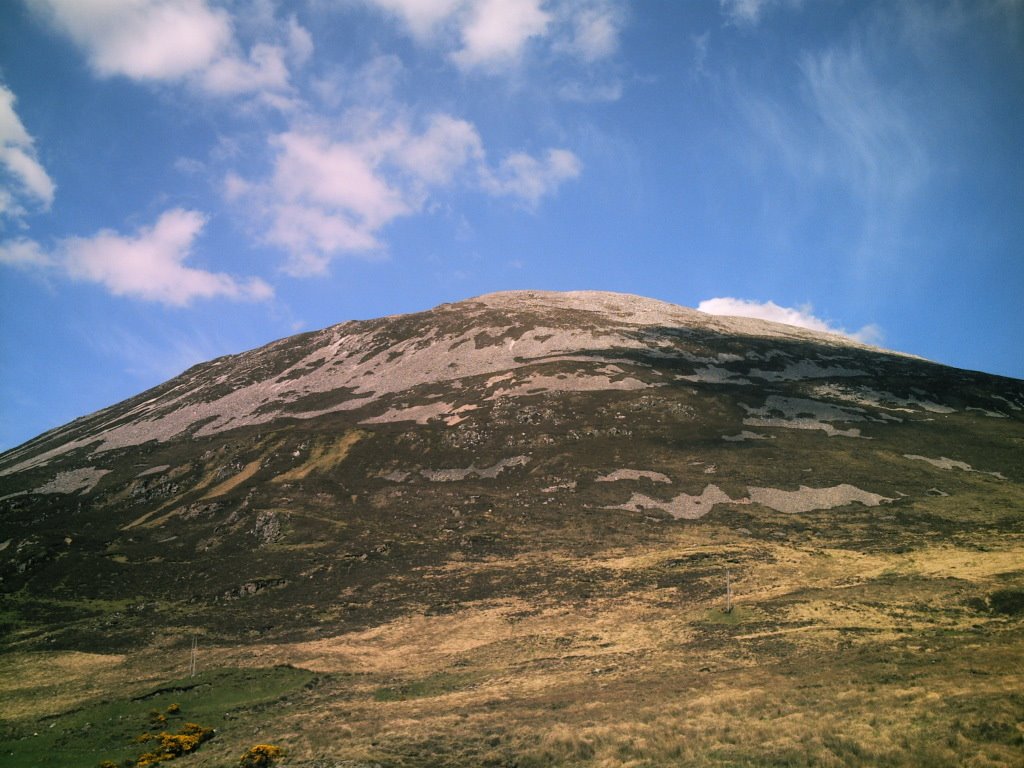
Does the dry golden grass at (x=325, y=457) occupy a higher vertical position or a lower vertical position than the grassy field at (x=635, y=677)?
higher

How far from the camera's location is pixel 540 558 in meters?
72.2

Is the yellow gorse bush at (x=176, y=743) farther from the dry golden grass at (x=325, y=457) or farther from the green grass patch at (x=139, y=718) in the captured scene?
the dry golden grass at (x=325, y=457)

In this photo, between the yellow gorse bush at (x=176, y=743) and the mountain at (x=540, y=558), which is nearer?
the mountain at (x=540, y=558)

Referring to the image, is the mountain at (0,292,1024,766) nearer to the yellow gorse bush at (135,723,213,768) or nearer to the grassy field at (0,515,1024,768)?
the grassy field at (0,515,1024,768)

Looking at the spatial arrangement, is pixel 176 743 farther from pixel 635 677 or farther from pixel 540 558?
pixel 540 558

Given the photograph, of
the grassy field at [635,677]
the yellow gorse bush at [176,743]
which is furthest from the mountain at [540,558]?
the yellow gorse bush at [176,743]

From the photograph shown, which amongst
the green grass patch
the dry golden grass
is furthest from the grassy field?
the dry golden grass

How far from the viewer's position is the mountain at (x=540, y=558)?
95.5 ft

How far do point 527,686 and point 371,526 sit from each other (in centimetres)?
5252

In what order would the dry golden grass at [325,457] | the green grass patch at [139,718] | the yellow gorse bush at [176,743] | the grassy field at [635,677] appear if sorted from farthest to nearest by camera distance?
the dry golden grass at [325,457], the green grass patch at [139,718], the yellow gorse bush at [176,743], the grassy field at [635,677]

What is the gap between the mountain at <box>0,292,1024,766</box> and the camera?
2911 centimetres

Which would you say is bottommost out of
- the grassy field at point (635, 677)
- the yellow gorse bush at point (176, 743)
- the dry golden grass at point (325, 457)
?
the yellow gorse bush at point (176, 743)

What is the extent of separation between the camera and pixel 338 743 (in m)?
29.6

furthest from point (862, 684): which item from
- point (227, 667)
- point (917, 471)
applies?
point (917, 471)
